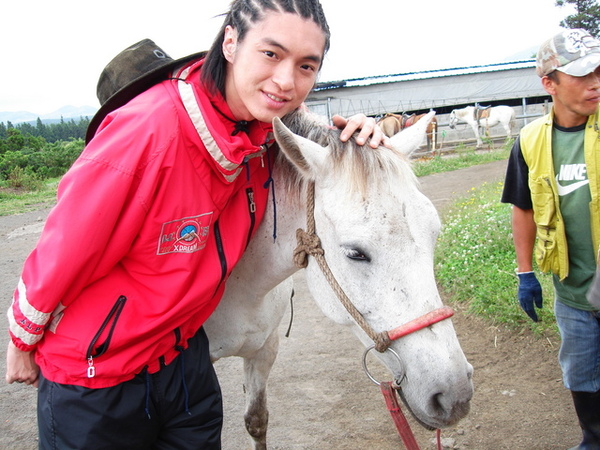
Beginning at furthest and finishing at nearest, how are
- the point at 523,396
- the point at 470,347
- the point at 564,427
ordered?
the point at 470,347 → the point at 523,396 → the point at 564,427

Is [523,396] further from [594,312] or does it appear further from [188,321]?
[188,321]

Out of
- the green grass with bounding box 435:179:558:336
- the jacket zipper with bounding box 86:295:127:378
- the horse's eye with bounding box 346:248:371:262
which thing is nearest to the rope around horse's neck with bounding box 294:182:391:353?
the horse's eye with bounding box 346:248:371:262

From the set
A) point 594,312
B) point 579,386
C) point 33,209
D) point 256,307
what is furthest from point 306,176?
point 33,209

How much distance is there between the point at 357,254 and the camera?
1.54 metres

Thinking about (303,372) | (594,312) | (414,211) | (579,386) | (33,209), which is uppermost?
(414,211)

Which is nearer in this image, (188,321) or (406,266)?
(406,266)

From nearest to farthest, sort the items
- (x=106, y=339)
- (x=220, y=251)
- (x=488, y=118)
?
(x=106, y=339) < (x=220, y=251) < (x=488, y=118)

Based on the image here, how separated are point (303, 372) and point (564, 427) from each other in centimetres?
191

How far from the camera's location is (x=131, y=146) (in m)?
1.35

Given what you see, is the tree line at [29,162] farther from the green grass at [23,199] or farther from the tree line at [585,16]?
the tree line at [585,16]

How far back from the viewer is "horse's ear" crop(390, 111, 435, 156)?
1.91m

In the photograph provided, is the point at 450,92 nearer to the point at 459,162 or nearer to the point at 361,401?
the point at 459,162

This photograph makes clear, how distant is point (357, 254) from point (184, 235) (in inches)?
23.5

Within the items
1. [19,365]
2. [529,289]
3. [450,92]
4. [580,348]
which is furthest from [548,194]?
[450,92]
